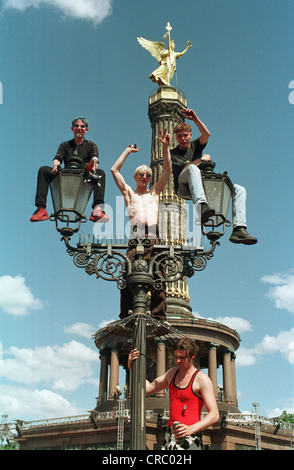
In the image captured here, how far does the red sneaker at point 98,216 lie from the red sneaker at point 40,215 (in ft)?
2.05

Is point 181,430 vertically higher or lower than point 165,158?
lower

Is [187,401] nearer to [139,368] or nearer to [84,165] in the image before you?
[139,368]

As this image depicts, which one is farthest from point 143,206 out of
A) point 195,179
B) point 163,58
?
point 163,58

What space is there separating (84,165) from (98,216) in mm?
768

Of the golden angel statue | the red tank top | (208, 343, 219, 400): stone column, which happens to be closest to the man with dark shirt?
the red tank top

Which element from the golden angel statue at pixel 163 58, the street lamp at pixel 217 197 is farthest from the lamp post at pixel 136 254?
the golden angel statue at pixel 163 58

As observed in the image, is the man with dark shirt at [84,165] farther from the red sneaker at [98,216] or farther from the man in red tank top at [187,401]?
the man in red tank top at [187,401]

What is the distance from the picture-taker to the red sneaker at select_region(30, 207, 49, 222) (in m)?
6.80

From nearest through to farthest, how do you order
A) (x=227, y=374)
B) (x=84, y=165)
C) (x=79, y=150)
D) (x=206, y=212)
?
(x=206, y=212) < (x=84, y=165) < (x=79, y=150) < (x=227, y=374)

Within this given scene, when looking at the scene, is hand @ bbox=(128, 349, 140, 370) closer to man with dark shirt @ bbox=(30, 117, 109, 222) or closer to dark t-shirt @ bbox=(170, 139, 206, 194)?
man with dark shirt @ bbox=(30, 117, 109, 222)

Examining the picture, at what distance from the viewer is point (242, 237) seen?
6676 mm

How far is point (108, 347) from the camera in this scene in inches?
1479
